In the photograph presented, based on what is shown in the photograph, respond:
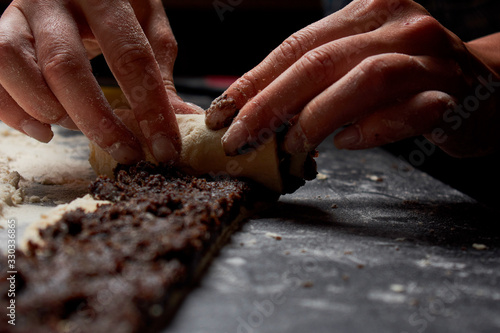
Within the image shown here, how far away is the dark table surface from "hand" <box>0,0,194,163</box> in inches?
23.4

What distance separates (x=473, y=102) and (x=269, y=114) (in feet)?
2.76

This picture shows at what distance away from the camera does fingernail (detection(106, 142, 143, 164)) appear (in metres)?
1.76

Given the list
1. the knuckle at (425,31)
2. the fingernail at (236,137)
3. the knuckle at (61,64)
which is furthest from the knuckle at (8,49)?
the knuckle at (425,31)

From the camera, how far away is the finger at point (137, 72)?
1.75 m

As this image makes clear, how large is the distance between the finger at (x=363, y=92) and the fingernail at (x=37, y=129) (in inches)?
43.3

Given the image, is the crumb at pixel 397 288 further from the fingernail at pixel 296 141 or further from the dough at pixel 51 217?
the dough at pixel 51 217

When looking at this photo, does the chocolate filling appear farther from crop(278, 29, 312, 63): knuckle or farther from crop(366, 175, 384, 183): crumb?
crop(366, 175, 384, 183): crumb

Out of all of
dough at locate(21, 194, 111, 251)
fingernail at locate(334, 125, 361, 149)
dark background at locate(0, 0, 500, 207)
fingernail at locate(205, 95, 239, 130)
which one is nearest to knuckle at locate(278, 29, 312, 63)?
fingernail at locate(205, 95, 239, 130)

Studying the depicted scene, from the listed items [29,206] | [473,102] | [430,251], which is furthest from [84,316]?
[473,102]

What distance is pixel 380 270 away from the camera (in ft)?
4.11

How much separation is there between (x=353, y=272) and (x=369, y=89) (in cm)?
67

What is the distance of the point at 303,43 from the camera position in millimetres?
1823

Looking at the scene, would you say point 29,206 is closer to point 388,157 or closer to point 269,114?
point 269,114

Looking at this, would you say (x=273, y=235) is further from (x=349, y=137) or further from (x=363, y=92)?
(x=363, y=92)
